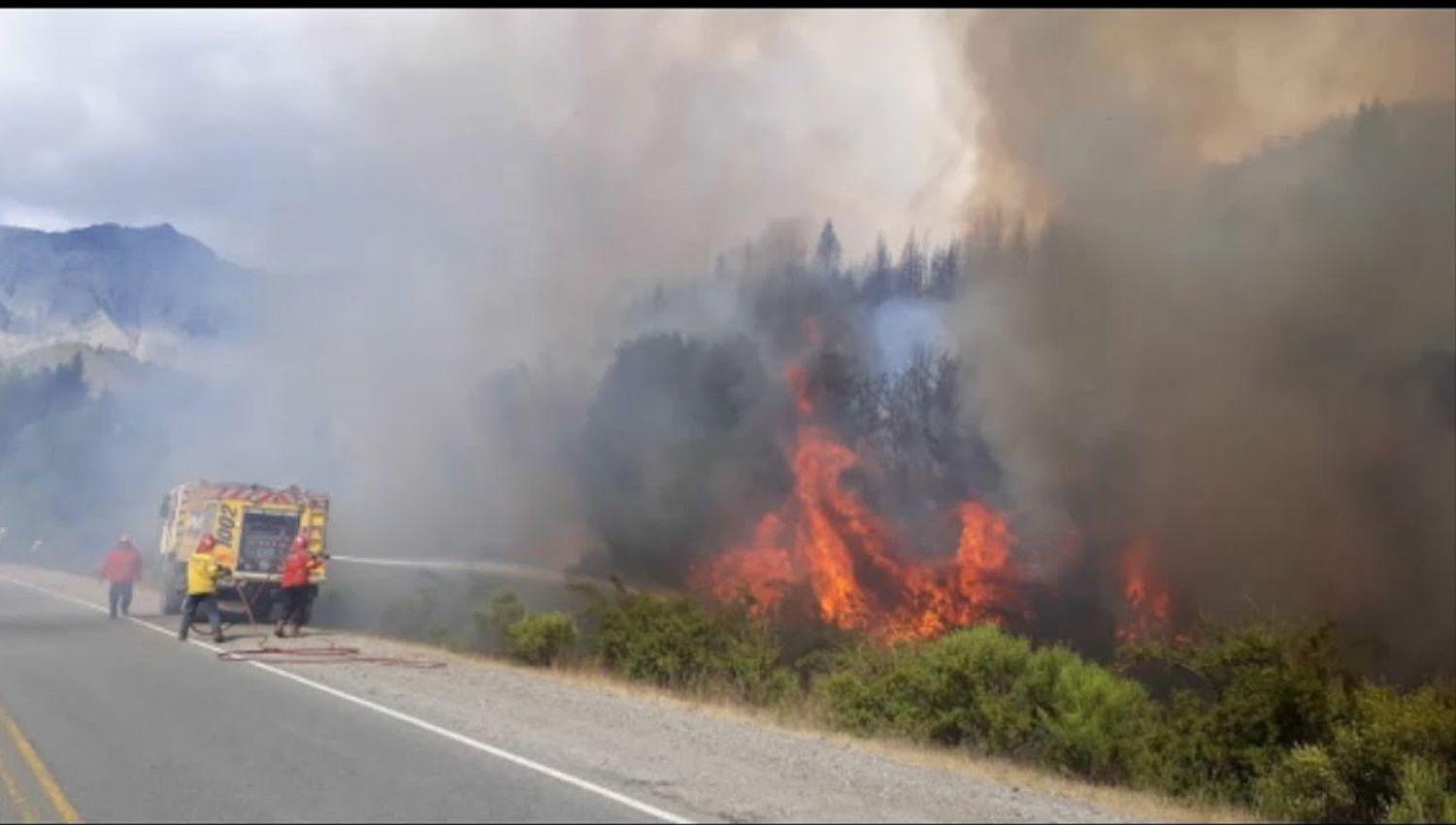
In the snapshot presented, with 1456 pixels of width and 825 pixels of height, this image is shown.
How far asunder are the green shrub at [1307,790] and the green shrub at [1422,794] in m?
0.43

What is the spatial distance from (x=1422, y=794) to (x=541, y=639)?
12209 mm

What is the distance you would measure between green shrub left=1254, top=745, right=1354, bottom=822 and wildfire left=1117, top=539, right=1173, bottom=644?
68.8ft

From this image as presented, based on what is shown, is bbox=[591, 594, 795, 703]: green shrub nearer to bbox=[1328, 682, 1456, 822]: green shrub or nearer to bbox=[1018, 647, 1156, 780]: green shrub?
bbox=[1018, 647, 1156, 780]: green shrub

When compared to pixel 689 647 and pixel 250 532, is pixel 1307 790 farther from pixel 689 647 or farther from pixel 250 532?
pixel 250 532

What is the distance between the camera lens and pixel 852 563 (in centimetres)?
3759

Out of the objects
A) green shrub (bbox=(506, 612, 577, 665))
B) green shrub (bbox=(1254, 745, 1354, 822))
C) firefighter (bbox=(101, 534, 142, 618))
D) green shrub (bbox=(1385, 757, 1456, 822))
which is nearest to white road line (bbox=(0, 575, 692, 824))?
green shrub (bbox=(506, 612, 577, 665))

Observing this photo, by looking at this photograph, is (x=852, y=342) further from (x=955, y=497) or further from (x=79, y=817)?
(x=79, y=817)

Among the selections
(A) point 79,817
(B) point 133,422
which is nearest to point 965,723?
(A) point 79,817

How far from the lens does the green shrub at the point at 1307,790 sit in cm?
1122

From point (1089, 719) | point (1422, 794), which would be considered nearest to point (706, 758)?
point (1089, 719)

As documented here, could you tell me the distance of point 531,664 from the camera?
63.2 ft

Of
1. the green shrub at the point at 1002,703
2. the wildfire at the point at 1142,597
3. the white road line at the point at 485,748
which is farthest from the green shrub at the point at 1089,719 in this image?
the wildfire at the point at 1142,597

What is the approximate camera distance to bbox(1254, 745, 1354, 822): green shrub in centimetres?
1122

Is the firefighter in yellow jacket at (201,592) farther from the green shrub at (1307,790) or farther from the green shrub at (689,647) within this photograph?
the green shrub at (1307,790)
